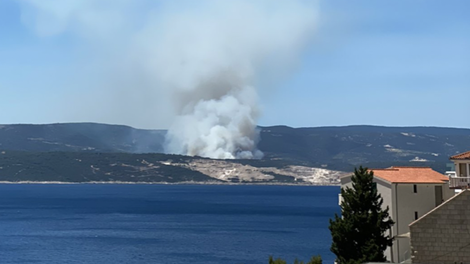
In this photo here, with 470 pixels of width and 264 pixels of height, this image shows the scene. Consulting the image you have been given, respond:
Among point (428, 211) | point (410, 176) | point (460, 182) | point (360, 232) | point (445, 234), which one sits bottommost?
point (360, 232)

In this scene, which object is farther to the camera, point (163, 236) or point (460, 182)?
point (163, 236)

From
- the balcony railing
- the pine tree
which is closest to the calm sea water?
the pine tree

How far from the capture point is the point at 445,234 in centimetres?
3581

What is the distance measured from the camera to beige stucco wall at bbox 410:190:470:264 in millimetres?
35500

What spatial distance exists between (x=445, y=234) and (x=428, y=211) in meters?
15.6

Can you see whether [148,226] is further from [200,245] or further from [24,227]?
[200,245]

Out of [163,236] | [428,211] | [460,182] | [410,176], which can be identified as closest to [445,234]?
[460,182]

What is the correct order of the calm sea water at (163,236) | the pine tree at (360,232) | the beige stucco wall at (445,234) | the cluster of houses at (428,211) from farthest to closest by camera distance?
the calm sea water at (163,236)
the pine tree at (360,232)
the cluster of houses at (428,211)
the beige stucco wall at (445,234)

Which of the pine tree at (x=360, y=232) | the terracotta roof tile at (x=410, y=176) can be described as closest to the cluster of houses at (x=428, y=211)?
the terracotta roof tile at (x=410, y=176)

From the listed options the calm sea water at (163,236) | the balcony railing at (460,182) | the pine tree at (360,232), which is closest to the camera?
the pine tree at (360,232)

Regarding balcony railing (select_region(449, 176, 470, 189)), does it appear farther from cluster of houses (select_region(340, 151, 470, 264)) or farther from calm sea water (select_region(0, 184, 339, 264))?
calm sea water (select_region(0, 184, 339, 264))

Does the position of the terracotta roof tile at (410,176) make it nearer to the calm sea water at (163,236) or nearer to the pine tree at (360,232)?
the pine tree at (360,232)

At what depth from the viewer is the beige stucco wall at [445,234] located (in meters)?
35.5

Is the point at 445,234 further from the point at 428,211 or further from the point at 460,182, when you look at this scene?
the point at 428,211
